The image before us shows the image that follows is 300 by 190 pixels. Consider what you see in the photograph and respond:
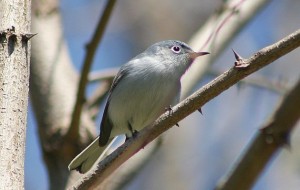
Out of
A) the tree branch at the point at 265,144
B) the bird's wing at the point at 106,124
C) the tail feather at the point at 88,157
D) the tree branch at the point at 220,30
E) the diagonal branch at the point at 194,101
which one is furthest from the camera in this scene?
the tree branch at the point at 220,30

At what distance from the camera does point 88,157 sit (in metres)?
3.79

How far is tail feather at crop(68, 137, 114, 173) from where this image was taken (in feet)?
12.1

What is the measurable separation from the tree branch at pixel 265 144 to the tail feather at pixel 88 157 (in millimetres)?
1213

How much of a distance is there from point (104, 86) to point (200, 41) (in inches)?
38.1

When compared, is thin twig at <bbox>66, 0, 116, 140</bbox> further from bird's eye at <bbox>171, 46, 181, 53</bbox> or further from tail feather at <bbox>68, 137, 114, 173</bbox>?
bird's eye at <bbox>171, 46, 181, 53</bbox>

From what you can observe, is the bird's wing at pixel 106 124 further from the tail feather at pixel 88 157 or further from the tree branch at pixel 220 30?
the tree branch at pixel 220 30

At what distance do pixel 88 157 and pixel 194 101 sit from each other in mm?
1643

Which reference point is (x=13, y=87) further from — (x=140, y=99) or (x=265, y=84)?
(x=265, y=84)

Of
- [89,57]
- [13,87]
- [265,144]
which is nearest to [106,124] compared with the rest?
[89,57]

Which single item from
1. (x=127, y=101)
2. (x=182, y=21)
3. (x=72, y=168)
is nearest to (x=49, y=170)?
(x=72, y=168)

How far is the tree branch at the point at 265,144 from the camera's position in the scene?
258cm

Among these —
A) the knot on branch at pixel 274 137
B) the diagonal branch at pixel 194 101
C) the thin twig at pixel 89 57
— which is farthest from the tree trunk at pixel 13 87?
the thin twig at pixel 89 57

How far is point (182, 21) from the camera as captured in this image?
383 inches

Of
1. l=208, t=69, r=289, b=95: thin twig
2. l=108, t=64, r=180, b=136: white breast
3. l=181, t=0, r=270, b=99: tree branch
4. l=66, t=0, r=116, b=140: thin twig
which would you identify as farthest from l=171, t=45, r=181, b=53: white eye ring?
l=66, t=0, r=116, b=140: thin twig
